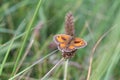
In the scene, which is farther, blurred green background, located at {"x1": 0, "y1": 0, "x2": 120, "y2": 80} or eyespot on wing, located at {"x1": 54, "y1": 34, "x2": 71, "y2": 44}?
blurred green background, located at {"x1": 0, "y1": 0, "x2": 120, "y2": 80}

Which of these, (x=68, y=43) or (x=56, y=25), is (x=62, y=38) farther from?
(x=56, y=25)

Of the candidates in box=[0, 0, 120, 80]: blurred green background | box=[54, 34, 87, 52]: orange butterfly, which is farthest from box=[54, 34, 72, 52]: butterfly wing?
box=[0, 0, 120, 80]: blurred green background

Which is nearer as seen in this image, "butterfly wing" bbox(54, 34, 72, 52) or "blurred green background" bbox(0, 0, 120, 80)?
"butterfly wing" bbox(54, 34, 72, 52)

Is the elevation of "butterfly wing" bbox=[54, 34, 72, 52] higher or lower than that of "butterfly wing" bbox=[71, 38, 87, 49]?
higher

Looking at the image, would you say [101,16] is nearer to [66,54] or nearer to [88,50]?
[88,50]

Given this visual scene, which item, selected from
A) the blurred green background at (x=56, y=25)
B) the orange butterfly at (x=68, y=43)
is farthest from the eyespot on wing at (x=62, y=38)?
the blurred green background at (x=56, y=25)

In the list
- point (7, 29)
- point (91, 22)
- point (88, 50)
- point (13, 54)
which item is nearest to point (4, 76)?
point (13, 54)

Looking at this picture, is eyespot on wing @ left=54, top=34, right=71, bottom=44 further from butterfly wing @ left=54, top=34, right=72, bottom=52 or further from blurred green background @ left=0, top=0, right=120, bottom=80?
blurred green background @ left=0, top=0, right=120, bottom=80

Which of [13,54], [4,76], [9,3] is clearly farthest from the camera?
[9,3]

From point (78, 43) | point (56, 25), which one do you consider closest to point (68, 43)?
point (78, 43)
